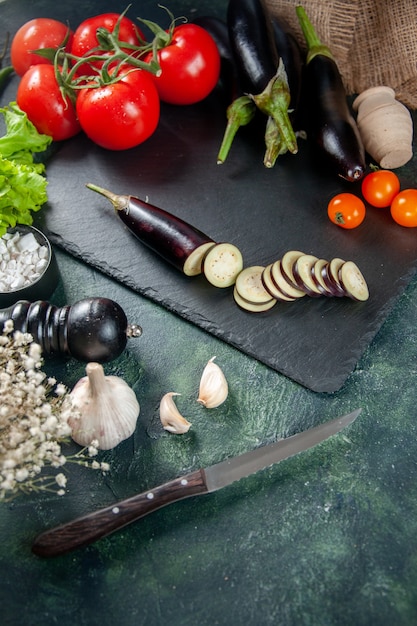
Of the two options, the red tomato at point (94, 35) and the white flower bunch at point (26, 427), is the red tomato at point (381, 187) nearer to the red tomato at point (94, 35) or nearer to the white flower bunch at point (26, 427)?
the red tomato at point (94, 35)

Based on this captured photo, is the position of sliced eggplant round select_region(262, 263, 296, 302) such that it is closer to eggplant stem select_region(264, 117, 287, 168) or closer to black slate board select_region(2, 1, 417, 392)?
black slate board select_region(2, 1, 417, 392)

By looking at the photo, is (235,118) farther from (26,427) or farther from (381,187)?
(26,427)

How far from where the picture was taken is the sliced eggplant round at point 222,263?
2.29 metres

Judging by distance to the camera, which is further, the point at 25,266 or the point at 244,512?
the point at 25,266

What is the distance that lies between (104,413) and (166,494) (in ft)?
0.92

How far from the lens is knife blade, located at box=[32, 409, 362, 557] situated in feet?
5.80

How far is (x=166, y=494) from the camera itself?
1.80 m

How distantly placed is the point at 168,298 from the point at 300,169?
764 mm

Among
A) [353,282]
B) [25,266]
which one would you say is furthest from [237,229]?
[25,266]

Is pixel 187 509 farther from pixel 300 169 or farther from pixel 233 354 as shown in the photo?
pixel 300 169

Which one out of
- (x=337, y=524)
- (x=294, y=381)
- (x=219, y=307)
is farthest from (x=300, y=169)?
(x=337, y=524)

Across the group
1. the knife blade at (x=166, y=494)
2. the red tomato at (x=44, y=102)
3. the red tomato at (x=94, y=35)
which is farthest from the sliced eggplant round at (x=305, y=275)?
the red tomato at (x=94, y=35)

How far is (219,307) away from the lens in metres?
2.29

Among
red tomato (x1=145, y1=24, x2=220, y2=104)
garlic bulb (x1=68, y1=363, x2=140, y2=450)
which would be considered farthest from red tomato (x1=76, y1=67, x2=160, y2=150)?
garlic bulb (x1=68, y1=363, x2=140, y2=450)
